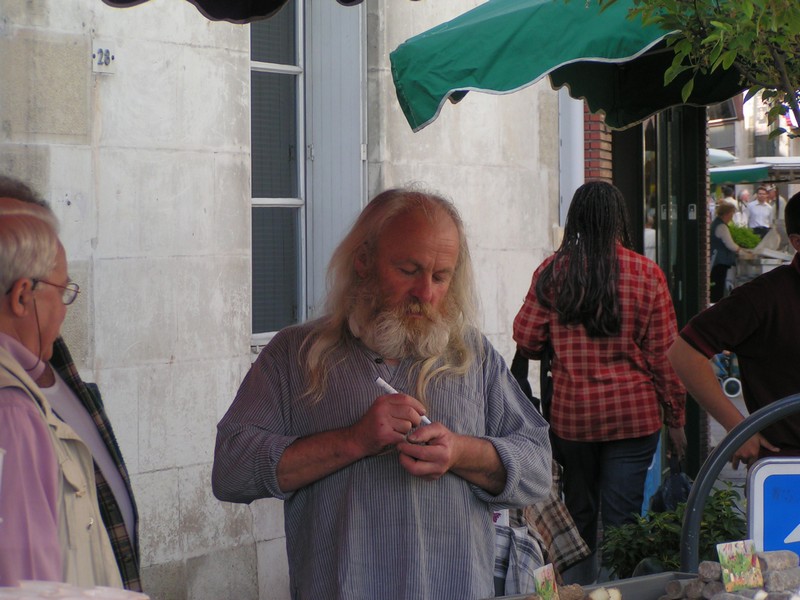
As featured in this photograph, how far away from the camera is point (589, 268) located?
521 centimetres

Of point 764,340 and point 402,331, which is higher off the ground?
point 402,331

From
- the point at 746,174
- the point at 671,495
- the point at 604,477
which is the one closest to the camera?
the point at 671,495

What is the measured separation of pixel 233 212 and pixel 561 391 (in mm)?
1875

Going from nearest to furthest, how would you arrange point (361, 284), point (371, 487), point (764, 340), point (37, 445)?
Result: point (37, 445) < point (371, 487) < point (361, 284) < point (764, 340)

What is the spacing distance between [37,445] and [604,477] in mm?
3662

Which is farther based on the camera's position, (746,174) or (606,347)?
(746,174)

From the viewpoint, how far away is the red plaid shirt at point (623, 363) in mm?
5242

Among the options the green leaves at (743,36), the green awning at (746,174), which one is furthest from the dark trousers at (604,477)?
the green awning at (746,174)

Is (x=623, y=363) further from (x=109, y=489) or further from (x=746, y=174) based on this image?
(x=746, y=174)

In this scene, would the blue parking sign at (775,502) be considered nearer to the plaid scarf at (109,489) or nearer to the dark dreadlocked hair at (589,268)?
the plaid scarf at (109,489)

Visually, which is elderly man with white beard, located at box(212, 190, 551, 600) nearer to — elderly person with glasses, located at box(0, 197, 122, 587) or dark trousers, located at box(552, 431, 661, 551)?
elderly person with glasses, located at box(0, 197, 122, 587)

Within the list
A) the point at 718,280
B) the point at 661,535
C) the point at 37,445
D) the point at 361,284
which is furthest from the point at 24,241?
the point at 718,280

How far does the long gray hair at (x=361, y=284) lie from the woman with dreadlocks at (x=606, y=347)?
2.36 metres

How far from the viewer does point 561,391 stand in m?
5.38
